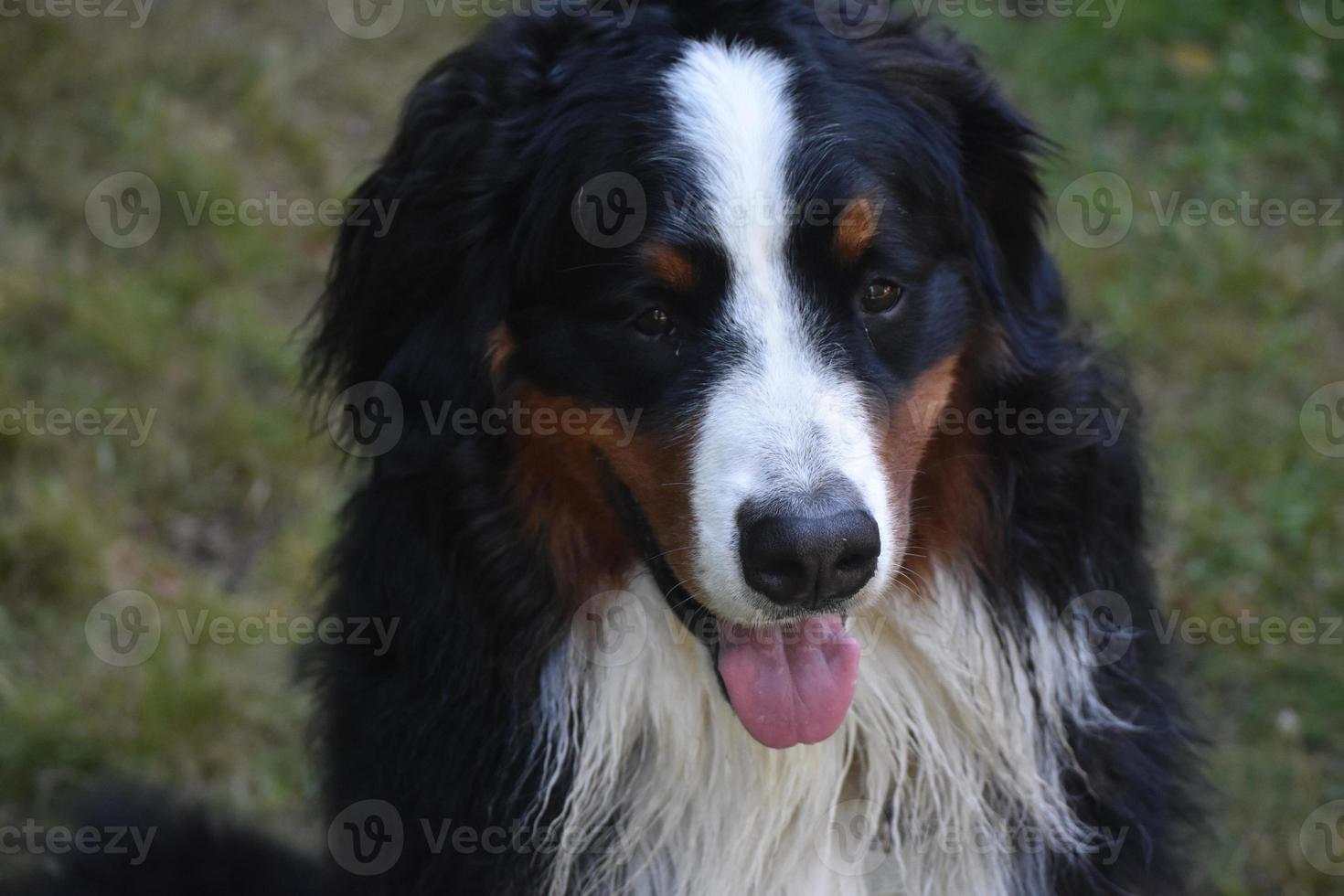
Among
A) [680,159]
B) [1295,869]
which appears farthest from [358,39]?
[1295,869]

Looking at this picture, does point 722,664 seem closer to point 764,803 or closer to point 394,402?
point 764,803

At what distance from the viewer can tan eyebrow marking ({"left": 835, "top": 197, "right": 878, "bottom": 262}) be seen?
2602 millimetres

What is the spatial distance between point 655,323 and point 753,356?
8.2 inches

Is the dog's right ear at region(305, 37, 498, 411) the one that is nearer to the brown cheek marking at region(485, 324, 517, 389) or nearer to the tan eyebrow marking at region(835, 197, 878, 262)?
the brown cheek marking at region(485, 324, 517, 389)

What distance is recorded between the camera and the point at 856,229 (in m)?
2.62

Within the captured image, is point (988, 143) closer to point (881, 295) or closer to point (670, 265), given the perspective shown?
point (881, 295)

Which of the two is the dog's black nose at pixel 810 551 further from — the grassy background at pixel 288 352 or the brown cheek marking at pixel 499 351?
the grassy background at pixel 288 352

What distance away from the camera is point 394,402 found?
2.86 m

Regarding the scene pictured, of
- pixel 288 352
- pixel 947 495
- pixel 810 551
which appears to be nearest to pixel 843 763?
pixel 947 495

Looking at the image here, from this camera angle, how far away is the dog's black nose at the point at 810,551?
244 centimetres

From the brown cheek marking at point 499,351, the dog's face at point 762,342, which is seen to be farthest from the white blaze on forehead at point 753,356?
the brown cheek marking at point 499,351

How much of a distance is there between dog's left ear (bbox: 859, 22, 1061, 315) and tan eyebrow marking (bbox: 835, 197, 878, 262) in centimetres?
33

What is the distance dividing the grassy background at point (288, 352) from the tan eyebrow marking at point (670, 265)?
1.79 meters

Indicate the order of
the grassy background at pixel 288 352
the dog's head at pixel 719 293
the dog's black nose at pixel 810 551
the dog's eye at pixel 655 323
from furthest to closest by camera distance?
the grassy background at pixel 288 352, the dog's eye at pixel 655 323, the dog's head at pixel 719 293, the dog's black nose at pixel 810 551
